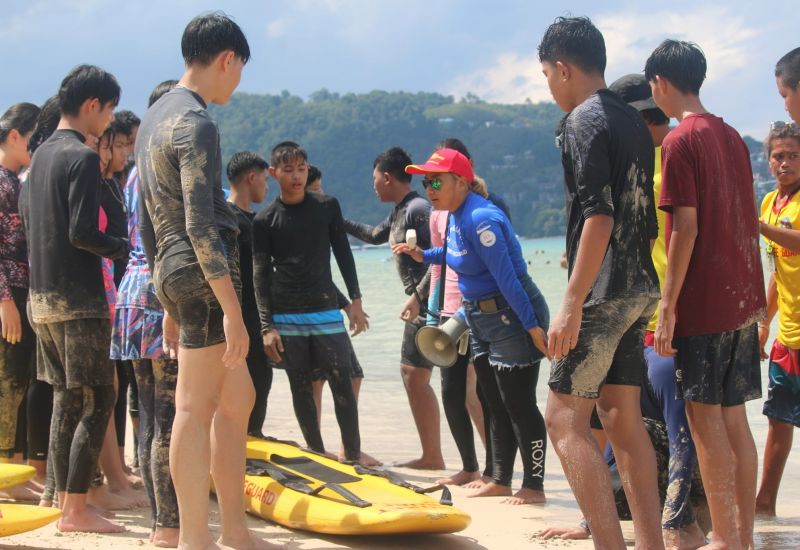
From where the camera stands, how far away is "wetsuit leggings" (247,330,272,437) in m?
6.88

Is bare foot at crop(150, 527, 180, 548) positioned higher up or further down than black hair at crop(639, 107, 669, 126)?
further down

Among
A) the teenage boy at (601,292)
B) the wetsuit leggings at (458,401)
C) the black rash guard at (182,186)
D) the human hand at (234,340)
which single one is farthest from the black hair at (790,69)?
the wetsuit leggings at (458,401)

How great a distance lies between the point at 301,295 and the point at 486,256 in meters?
1.86

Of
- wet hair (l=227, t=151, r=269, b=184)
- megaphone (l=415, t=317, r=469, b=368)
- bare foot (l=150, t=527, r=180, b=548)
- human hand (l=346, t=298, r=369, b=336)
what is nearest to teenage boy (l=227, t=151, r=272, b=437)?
wet hair (l=227, t=151, r=269, b=184)

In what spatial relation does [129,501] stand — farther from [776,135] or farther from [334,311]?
[776,135]

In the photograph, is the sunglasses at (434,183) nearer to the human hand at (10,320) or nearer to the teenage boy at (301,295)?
the teenage boy at (301,295)

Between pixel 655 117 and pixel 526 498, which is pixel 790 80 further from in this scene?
pixel 526 498

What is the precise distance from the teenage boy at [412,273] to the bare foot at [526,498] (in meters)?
1.61

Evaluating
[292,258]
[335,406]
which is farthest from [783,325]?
[292,258]

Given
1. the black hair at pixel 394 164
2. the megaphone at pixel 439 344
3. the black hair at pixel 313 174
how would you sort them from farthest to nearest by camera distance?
the black hair at pixel 313 174
the black hair at pixel 394 164
the megaphone at pixel 439 344

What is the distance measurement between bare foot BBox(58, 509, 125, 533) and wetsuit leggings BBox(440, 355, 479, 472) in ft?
9.02

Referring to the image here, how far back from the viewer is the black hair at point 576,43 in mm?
4391

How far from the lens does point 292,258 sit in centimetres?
755

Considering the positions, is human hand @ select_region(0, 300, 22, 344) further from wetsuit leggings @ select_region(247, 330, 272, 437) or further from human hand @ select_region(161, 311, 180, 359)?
human hand @ select_region(161, 311, 180, 359)
